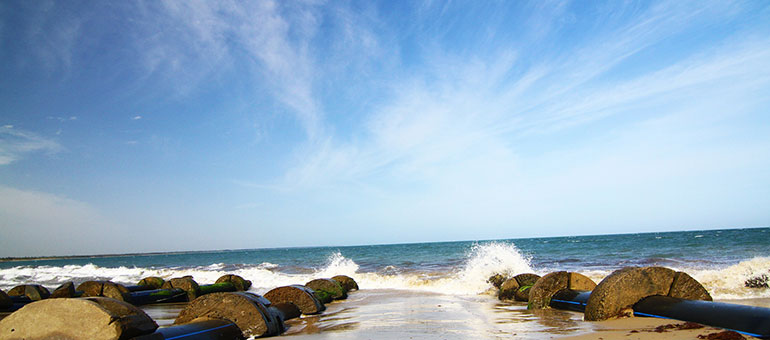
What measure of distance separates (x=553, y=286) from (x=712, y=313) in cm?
366

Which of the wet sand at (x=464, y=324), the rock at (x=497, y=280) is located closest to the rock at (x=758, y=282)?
the wet sand at (x=464, y=324)

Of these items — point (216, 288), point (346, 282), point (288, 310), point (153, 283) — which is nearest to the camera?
point (288, 310)

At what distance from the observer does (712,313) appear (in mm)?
4984

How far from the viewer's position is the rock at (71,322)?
13.1 feet

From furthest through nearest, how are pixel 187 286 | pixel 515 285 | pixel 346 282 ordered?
pixel 346 282
pixel 187 286
pixel 515 285

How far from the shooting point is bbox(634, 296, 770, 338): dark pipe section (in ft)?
14.5

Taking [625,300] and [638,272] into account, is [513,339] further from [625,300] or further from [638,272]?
[638,272]

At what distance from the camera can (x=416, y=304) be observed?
10430 mm

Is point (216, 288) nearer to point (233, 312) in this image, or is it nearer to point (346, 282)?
point (346, 282)

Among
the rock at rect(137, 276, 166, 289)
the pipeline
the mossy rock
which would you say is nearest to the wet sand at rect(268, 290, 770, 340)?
the pipeline

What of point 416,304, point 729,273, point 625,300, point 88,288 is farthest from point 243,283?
point 729,273

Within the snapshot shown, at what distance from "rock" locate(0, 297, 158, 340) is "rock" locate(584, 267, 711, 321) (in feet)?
18.9

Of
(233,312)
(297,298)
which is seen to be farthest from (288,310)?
(233,312)

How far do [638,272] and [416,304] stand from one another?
5.37 metres
